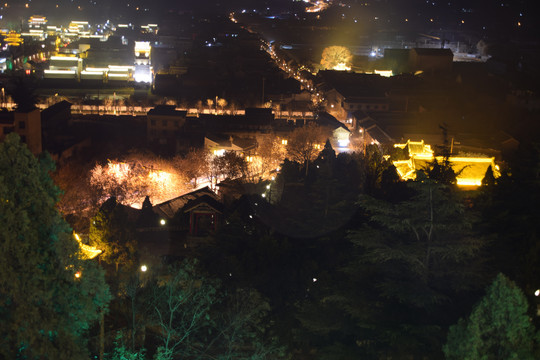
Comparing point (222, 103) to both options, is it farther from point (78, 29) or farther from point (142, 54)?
point (78, 29)

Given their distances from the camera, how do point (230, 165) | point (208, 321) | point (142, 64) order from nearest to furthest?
point (208, 321)
point (230, 165)
point (142, 64)

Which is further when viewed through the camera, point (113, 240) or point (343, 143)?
point (343, 143)

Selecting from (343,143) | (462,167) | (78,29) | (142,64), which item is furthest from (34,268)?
(78,29)

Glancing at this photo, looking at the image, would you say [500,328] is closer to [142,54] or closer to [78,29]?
[142,54]

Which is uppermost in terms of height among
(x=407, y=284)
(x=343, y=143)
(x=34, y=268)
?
(x=34, y=268)

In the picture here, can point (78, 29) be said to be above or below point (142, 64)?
above

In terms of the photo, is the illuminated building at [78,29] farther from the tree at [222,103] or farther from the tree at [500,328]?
the tree at [500,328]

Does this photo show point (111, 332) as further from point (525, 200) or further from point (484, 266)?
point (525, 200)

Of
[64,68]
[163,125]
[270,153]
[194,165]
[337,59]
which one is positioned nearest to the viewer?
[194,165]
